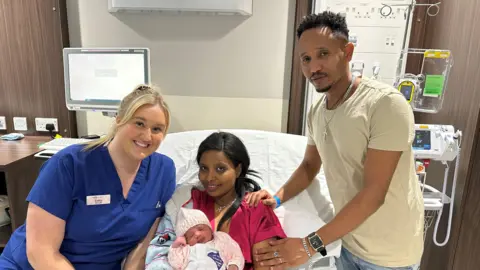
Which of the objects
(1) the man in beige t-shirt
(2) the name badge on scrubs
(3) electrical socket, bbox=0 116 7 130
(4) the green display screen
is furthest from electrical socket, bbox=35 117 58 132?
(4) the green display screen

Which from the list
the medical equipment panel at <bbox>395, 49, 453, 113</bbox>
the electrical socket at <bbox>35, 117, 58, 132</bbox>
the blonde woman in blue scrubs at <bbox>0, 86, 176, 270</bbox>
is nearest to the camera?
the blonde woman in blue scrubs at <bbox>0, 86, 176, 270</bbox>

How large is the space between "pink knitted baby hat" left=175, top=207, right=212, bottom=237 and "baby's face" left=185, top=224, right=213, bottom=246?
1cm

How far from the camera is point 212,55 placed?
2.12 metres

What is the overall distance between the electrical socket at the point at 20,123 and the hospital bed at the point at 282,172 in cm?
120

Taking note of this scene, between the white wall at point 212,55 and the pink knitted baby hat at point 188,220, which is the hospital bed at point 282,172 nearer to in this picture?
the pink knitted baby hat at point 188,220

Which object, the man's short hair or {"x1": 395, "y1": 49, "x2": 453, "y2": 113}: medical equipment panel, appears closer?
the man's short hair

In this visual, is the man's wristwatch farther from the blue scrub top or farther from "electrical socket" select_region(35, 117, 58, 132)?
"electrical socket" select_region(35, 117, 58, 132)

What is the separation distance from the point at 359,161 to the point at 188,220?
595 mm

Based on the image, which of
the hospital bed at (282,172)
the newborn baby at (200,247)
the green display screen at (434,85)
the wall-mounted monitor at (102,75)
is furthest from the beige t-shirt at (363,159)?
the wall-mounted monitor at (102,75)

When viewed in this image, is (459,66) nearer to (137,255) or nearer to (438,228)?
(438,228)

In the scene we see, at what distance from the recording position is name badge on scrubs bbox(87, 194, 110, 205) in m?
1.15

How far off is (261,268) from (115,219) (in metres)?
0.52

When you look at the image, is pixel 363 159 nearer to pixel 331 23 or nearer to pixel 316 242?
pixel 316 242

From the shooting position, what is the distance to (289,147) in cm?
174
